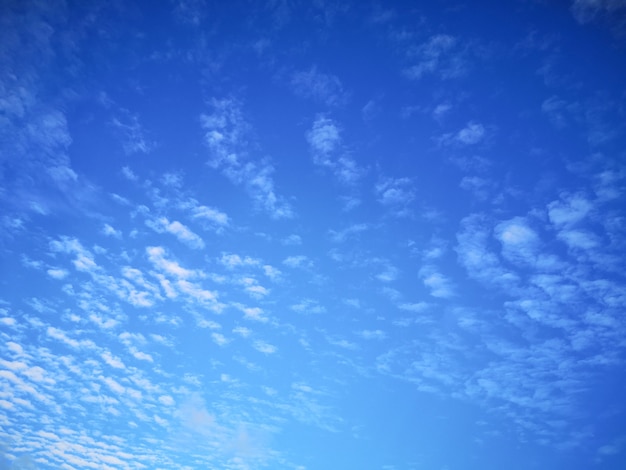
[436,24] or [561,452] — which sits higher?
[436,24]

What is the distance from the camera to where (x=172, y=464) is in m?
20.1

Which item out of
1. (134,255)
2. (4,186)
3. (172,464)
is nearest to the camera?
(4,186)

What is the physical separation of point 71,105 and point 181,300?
6394mm

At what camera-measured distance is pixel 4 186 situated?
927cm

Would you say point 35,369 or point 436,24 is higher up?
point 436,24

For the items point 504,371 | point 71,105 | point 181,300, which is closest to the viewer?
point 71,105

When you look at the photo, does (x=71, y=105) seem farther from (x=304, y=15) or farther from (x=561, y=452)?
(x=561, y=452)

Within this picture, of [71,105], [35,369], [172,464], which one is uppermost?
[71,105]

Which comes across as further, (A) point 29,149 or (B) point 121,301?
(B) point 121,301

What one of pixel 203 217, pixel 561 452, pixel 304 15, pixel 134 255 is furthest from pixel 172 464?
pixel 304 15

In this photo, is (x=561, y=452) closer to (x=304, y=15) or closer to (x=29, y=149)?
(x=304, y=15)

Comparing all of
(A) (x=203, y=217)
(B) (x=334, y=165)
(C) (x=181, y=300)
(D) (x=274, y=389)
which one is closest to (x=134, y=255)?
(C) (x=181, y=300)

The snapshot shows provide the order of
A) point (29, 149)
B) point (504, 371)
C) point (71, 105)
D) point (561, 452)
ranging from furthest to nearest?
point (561, 452), point (504, 371), point (29, 149), point (71, 105)

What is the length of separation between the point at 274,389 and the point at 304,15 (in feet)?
44.3
